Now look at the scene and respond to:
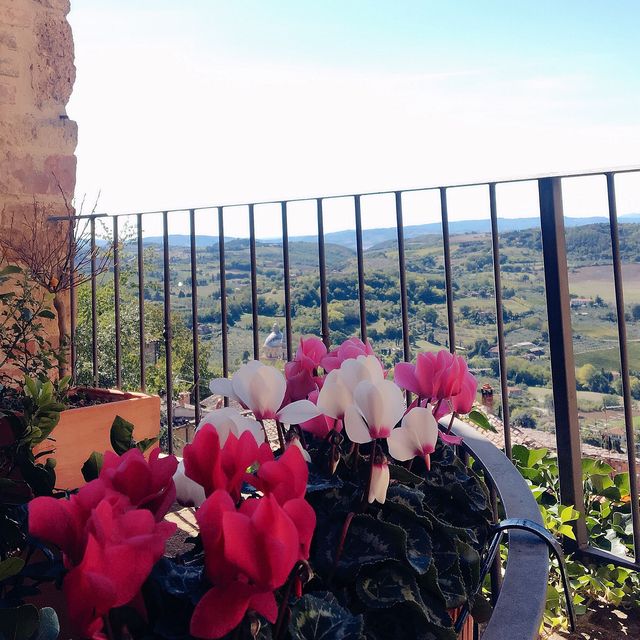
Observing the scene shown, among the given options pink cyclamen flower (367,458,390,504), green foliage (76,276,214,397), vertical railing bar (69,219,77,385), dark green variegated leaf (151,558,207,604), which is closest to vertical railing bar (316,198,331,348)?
vertical railing bar (69,219,77,385)

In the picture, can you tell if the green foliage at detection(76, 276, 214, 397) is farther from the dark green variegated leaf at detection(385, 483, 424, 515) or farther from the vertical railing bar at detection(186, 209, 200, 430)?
the dark green variegated leaf at detection(385, 483, 424, 515)

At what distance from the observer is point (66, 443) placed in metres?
1.93

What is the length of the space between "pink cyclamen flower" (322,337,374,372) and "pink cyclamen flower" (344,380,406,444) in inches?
7.0

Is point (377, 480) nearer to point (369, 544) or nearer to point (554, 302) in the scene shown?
point (369, 544)

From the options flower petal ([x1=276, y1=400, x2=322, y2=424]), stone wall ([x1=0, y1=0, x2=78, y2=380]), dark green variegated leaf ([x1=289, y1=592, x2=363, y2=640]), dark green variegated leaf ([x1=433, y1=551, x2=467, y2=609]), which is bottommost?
dark green variegated leaf ([x1=433, y1=551, x2=467, y2=609])

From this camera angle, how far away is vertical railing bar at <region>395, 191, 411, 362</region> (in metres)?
1.94

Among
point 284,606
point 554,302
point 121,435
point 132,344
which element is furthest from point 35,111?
point 132,344

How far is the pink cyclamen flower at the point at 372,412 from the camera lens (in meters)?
0.56

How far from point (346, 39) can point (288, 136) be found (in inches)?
462

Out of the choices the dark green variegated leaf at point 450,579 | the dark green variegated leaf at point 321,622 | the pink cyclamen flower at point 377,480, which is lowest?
the dark green variegated leaf at point 450,579

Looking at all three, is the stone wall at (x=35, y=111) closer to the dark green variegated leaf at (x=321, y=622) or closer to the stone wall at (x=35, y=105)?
the stone wall at (x=35, y=105)

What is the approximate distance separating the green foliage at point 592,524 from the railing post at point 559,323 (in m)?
0.20

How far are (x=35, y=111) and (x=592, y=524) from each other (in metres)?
2.79

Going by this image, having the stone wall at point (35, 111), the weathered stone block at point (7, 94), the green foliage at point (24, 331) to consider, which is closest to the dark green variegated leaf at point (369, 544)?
the green foliage at point (24, 331)
